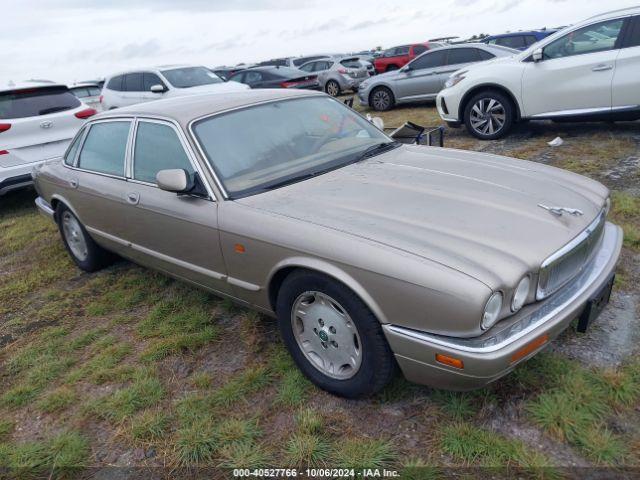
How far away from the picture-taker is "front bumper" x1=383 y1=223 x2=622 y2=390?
2.13 metres

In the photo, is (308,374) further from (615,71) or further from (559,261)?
(615,71)

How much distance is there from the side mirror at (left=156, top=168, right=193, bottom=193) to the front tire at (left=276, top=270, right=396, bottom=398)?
874 mm

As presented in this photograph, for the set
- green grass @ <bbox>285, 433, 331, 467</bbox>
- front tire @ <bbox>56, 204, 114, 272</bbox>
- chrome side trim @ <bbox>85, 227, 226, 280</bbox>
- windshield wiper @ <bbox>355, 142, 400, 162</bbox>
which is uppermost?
windshield wiper @ <bbox>355, 142, 400, 162</bbox>

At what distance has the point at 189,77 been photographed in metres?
11.2

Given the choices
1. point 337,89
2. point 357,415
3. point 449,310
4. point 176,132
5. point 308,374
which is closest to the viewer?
point 449,310

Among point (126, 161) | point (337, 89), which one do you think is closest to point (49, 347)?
point (126, 161)

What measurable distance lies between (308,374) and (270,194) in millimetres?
1060

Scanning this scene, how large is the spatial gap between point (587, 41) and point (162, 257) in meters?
6.39

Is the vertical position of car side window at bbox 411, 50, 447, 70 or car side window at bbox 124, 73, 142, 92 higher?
car side window at bbox 124, 73, 142, 92

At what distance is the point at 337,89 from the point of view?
16688 mm

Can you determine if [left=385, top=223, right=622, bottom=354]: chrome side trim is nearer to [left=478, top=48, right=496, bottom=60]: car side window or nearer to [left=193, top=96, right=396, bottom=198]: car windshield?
[left=193, top=96, right=396, bottom=198]: car windshield

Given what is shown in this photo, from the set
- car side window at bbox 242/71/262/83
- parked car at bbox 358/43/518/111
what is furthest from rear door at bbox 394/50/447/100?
car side window at bbox 242/71/262/83

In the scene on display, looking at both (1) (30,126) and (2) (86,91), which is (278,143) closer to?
(1) (30,126)

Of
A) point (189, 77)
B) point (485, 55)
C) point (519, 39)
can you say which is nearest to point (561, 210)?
point (485, 55)
